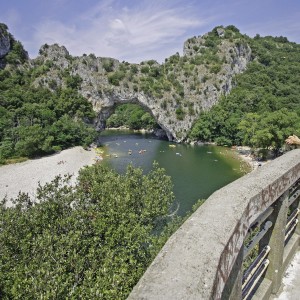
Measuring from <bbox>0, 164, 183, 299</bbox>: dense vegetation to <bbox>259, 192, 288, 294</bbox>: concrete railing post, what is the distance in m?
3.84

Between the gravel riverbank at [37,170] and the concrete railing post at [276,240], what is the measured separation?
25973 mm

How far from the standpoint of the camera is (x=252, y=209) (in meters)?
2.29

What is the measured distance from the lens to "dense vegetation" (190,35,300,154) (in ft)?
126

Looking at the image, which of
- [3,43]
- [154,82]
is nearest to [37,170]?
[154,82]

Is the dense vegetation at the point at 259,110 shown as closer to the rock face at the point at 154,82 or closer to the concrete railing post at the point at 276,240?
the rock face at the point at 154,82

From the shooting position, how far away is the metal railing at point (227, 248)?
1477 mm

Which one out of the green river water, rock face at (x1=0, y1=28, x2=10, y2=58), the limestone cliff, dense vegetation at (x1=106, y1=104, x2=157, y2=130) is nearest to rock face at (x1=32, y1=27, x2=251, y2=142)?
the limestone cliff

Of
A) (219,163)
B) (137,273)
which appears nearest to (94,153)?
(219,163)

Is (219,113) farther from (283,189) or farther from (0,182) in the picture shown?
(283,189)

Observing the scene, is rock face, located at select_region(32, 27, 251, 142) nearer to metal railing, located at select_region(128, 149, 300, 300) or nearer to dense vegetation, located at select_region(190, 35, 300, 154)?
dense vegetation, located at select_region(190, 35, 300, 154)

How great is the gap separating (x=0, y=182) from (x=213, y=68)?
5178cm

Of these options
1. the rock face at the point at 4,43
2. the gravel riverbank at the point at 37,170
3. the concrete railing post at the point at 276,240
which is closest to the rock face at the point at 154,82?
the rock face at the point at 4,43

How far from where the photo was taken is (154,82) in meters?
63.7

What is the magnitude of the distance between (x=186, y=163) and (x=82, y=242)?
31940 millimetres
